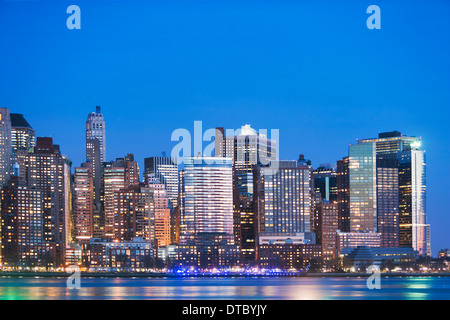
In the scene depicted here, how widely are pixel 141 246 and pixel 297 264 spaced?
1558 cm

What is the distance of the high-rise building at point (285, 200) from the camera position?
284 feet

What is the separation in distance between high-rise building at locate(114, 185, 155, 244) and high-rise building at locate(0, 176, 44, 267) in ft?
30.4

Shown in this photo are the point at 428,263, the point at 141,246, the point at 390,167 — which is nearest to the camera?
the point at 141,246

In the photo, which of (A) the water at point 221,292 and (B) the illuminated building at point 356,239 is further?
(B) the illuminated building at point 356,239

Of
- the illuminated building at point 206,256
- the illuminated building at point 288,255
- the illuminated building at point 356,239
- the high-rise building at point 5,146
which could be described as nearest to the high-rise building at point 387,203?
the illuminated building at point 356,239

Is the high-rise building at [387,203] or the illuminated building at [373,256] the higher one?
the high-rise building at [387,203]

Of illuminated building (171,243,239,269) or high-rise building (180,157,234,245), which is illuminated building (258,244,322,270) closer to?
illuminated building (171,243,239,269)

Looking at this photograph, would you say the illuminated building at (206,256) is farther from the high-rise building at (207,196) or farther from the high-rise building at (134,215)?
the high-rise building at (134,215)

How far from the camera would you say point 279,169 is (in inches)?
3489

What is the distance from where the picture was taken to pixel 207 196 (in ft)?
287

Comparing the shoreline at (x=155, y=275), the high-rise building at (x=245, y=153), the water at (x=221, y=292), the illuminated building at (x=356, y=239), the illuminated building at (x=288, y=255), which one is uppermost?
the high-rise building at (x=245, y=153)

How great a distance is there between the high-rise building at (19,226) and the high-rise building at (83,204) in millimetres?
10504

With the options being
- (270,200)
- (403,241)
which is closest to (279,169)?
(270,200)
